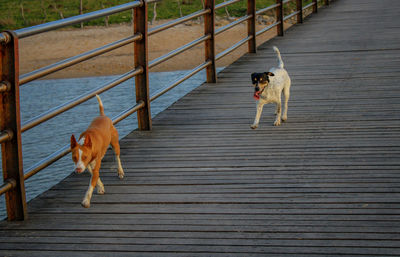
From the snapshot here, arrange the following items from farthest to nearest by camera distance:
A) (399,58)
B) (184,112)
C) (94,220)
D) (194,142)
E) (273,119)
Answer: (399,58), (184,112), (273,119), (194,142), (94,220)

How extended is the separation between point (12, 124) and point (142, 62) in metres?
2.12

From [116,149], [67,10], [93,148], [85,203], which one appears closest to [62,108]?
[116,149]

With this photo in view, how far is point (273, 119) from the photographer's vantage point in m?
5.76

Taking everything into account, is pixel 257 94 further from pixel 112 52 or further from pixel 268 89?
pixel 112 52

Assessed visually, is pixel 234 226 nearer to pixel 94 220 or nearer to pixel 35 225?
pixel 94 220

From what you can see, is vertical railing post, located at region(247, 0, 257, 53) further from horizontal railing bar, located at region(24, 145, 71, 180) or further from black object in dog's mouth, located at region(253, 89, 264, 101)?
horizontal railing bar, located at region(24, 145, 71, 180)

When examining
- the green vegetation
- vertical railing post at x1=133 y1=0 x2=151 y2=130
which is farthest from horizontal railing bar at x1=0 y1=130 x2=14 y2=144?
the green vegetation

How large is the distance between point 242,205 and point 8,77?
148cm

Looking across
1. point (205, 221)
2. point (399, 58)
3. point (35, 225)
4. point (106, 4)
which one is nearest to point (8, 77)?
point (35, 225)

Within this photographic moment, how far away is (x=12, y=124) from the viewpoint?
3574 mm

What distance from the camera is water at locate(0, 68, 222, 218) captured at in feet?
26.9

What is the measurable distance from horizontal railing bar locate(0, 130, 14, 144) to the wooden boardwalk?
490 millimetres

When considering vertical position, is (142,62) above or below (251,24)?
above

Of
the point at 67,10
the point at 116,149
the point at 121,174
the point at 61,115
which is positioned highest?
the point at 116,149
